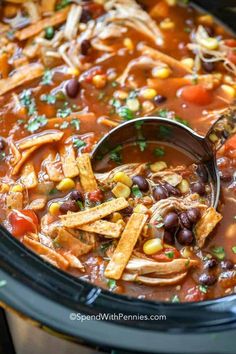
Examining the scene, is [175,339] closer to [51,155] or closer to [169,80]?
[51,155]

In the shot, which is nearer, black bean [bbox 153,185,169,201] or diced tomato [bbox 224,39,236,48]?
black bean [bbox 153,185,169,201]

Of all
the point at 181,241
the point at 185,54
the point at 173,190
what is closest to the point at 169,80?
the point at 185,54

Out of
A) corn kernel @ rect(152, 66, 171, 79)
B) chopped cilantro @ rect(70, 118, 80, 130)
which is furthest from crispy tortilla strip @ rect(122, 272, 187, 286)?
corn kernel @ rect(152, 66, 171, 79)

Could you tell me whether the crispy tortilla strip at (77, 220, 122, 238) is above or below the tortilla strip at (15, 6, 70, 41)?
below

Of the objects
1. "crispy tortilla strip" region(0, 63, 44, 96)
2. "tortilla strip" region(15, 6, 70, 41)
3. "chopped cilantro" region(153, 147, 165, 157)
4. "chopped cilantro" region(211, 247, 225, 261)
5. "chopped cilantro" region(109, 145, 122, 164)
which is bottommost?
"chopped cilantro" region(211, 247, 225, 261)

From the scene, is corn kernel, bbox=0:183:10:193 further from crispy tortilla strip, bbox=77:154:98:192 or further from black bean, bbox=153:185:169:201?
black bean, bbox=153:185:169:201

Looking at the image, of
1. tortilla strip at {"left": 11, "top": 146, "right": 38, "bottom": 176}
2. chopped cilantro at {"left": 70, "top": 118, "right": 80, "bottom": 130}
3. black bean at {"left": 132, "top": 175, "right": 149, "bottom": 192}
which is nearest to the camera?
black bean at {"left": 132, "top": 175, "right": 149, "bottom": 192}

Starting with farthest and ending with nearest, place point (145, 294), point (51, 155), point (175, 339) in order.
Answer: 1. point (51, 155)
2. point (145, 294)
3. point (175, 339)

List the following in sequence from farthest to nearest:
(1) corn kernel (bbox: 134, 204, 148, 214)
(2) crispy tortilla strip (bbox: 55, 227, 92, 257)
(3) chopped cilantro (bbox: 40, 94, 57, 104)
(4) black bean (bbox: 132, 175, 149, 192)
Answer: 1. (3) chopped cilantro (bbox: 40, 94, 57, 104)
2. (4) black bean (bbox: 132, 175, 149, 192)
3. (1) corn kernel (bbox: 134, 204, 148, 214)
4. (2) crispy tortilla strip (bbox: 55, 227, 92, 257)
